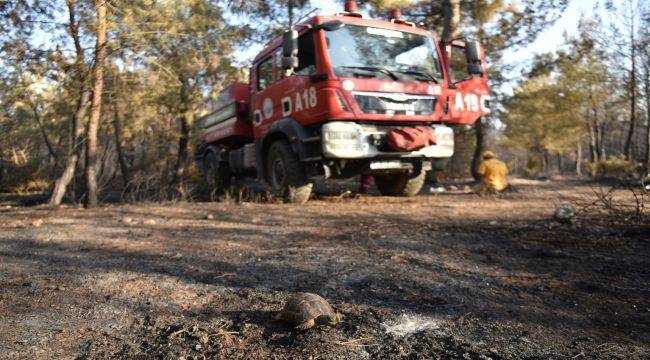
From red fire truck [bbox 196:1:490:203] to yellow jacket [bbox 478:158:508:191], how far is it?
1.95m

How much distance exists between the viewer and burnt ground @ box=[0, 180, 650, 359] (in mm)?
1717

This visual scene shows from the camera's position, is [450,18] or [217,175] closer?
[217,175]

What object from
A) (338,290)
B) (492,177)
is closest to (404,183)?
(492,177)

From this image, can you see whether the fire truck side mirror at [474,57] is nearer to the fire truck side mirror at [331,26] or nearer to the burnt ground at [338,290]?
the fire truck side mirror at [331,26]

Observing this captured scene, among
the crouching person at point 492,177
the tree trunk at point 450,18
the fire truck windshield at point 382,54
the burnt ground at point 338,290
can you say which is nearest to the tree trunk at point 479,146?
the tree trunk at point 450,18

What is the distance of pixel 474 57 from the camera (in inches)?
262

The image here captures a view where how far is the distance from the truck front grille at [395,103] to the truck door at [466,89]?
559mm

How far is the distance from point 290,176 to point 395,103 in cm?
193

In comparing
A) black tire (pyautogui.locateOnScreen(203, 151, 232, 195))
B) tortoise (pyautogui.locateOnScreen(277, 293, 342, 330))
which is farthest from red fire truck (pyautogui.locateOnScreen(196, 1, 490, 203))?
tortoise (pyautogui.locateOnScreen(277, 293, 342, 330))

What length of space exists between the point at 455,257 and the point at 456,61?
7.55 m

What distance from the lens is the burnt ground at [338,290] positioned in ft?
5.63

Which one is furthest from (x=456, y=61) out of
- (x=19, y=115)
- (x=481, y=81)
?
(x=19, y=115)

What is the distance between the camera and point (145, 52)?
22.0 ft

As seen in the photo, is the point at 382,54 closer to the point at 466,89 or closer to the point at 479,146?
the point at 466,89
